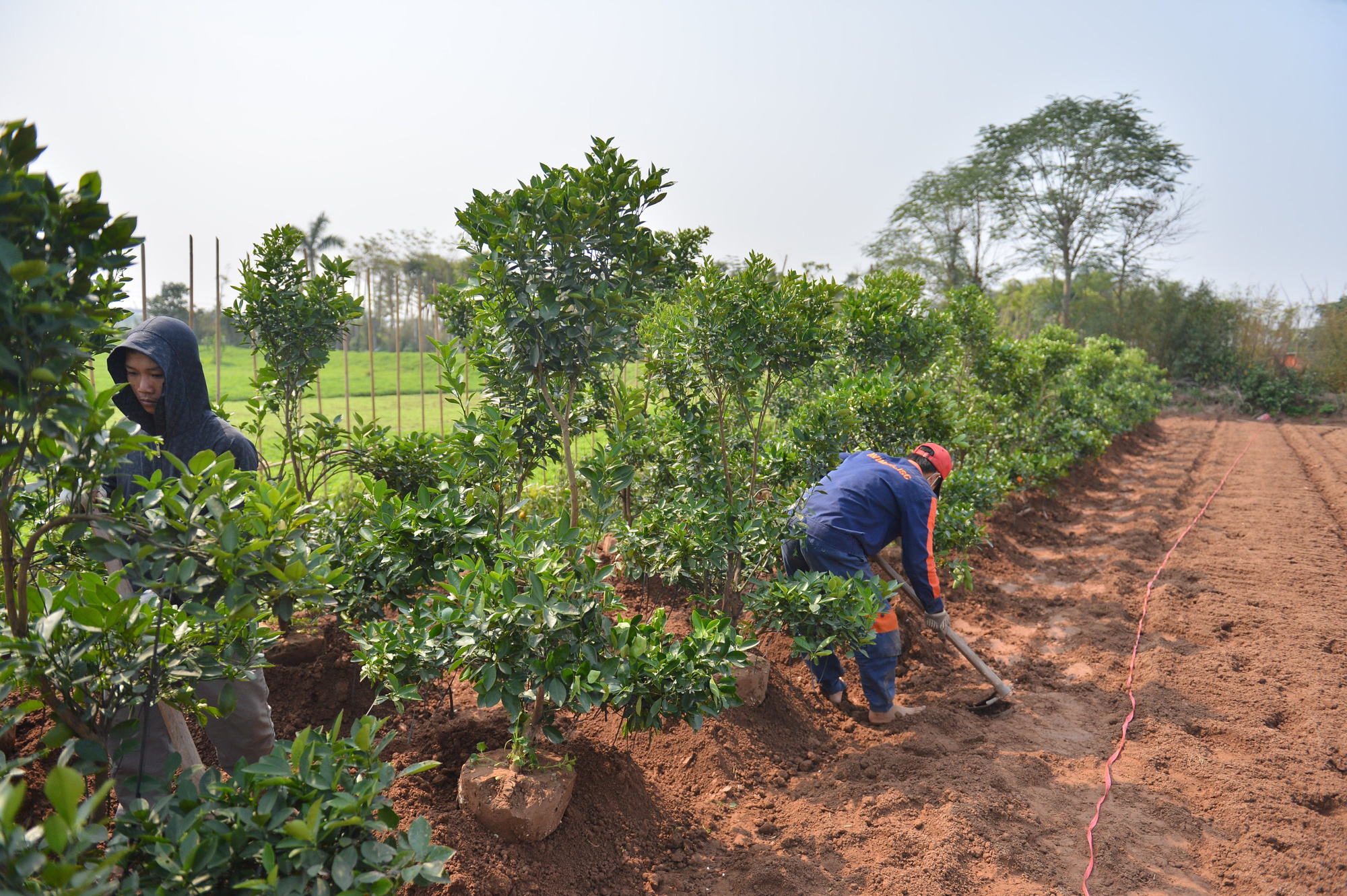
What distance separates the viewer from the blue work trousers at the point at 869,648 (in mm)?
3871

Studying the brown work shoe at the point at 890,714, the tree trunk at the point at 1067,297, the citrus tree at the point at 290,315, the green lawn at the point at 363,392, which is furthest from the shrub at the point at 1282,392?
the citrus tree at the point at 290,315

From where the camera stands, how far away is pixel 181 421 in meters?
2.78

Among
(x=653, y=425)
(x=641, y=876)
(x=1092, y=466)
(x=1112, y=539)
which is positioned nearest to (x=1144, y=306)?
(x=1092, y=466)

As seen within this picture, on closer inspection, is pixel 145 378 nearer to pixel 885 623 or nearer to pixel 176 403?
pixel 176 403

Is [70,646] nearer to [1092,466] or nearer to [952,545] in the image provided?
[952,545]

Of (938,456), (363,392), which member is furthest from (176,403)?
(363,392)

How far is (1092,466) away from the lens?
11711mm

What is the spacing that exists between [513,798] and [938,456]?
303cm

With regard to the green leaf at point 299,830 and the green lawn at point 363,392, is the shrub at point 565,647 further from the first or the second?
the green lawn at point 363,392

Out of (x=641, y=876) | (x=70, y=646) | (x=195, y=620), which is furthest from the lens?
(x=641, y=876)

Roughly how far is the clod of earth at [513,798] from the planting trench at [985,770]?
60 mm

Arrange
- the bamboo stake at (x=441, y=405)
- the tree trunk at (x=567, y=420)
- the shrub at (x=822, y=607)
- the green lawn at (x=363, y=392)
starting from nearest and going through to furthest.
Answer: the tree trunk at (x=567, y=420) < the shrub at (x=822, y=607) < the bamboo stake at (x=441, y=405) < the green lawn at (x=363, y=392)

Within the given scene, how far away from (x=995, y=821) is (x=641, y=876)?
1505 millimetres

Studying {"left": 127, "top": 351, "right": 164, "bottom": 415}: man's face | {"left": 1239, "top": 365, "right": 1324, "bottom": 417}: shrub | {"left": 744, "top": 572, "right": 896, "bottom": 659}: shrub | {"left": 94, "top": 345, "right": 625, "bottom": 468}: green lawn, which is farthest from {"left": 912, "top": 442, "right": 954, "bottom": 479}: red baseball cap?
{"left": 1239, "top": 365, "right": 1324, "bottom": 417}: shrub
